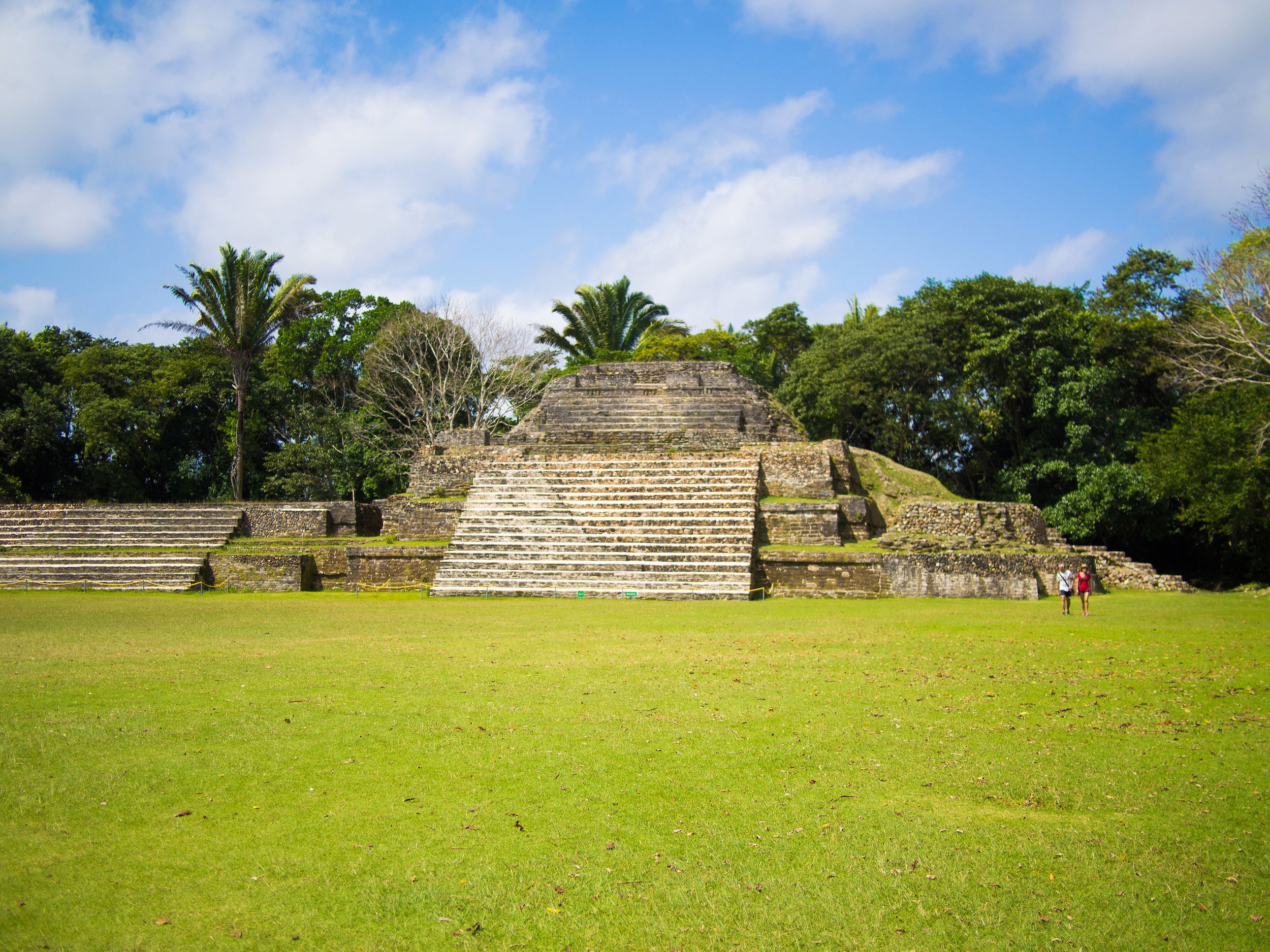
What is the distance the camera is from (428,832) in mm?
3379

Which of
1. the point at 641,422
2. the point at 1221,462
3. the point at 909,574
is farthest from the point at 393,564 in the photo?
the point at 1221,462

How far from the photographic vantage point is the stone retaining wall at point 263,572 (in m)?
16.3

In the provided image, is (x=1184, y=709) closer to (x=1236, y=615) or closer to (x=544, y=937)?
(x=544, y=937)

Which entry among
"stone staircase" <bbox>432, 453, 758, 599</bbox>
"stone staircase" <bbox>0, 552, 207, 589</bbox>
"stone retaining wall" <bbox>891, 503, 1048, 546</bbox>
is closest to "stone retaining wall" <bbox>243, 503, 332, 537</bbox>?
"stone staircase" <bbox>0, 552, 207, 589</bbox>

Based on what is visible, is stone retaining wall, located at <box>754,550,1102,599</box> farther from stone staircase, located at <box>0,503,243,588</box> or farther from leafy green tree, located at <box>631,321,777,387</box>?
leafy green tree, located at <box>631,321,777,387</box>

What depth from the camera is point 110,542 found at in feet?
59.1

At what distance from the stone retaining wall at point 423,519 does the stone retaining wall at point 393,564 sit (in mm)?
A: 1057

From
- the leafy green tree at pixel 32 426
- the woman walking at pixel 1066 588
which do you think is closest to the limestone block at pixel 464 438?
the woman walking at pixel 1066 588

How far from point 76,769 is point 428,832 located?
74.0 inches

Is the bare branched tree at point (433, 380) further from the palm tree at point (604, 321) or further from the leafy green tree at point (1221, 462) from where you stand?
the leafy green tree at point (1221, 462)

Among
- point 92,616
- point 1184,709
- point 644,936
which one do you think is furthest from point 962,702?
point 92,616

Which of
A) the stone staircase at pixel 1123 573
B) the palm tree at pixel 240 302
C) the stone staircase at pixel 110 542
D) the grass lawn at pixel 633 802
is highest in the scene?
the palm tree at pixel 240 302

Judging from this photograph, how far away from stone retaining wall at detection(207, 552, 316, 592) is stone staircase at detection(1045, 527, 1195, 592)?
13.5 metres

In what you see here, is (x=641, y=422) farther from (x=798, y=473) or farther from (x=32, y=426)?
(x=32, y=426)
